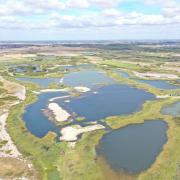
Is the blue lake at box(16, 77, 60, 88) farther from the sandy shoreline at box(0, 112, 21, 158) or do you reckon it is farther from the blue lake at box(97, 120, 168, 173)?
the blue lake at box(97, 120, 168, 173)

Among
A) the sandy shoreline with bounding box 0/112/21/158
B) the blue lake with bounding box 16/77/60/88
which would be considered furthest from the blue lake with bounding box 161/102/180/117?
the blue lake with bounding box 16/77/60/88

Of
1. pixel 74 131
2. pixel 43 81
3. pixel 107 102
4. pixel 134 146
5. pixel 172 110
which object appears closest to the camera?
pixel 134 146

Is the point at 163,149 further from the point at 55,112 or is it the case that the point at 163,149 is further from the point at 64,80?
the point at 64,80

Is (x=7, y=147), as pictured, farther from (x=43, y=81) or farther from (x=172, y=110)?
(x=43, y=81)

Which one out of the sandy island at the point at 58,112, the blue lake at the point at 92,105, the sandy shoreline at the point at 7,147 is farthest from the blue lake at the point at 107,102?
the sandy shoreline at the point at 7,147

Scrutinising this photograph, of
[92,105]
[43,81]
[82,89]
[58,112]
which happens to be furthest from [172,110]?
[43,81]

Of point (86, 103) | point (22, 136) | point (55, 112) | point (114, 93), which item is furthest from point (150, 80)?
point (22, 136)
